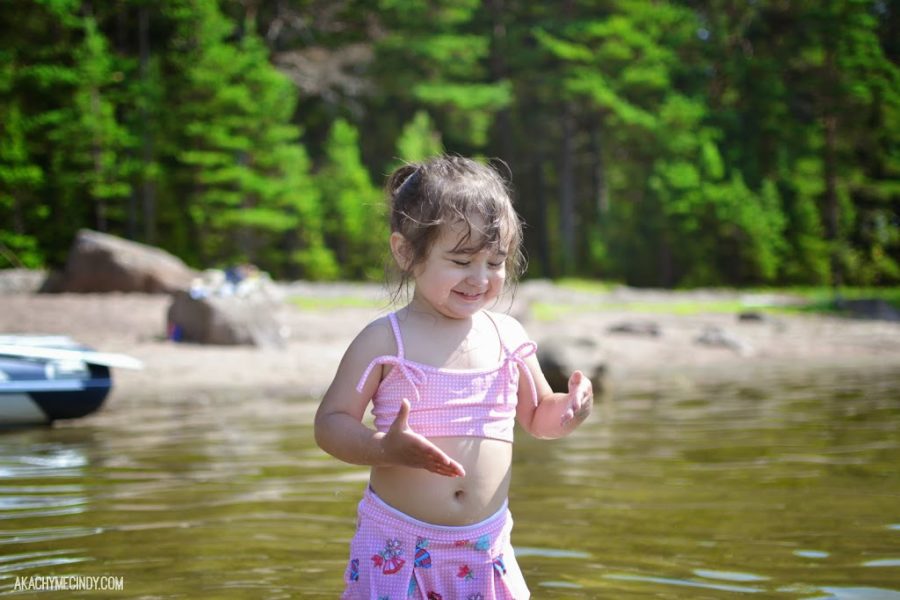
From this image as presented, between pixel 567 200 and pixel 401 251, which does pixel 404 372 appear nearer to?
pixel 401 251

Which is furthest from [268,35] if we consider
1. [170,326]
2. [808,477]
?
[808,477]

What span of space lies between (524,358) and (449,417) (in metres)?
0.36

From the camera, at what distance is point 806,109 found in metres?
35.2

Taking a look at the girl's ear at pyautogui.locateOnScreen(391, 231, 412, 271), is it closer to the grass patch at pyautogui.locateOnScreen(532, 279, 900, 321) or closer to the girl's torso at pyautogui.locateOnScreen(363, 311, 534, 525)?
the girl's torso at pyautogui.locateOnScreen(363, 311, 534, 525)

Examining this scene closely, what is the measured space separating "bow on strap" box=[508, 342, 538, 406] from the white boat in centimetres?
545

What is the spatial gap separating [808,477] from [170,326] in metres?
11.3

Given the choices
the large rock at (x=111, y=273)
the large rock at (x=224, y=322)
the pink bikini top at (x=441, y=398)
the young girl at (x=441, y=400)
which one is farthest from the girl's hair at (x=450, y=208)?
the large rock at (x=111, y=273)

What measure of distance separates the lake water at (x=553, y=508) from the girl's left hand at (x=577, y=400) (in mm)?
857

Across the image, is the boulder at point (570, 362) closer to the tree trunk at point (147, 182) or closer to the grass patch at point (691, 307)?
the grass patch at point (691, 307)

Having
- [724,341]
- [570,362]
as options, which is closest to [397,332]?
[570,362]

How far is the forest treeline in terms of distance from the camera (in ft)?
92.7

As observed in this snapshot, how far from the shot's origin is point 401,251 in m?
2.96

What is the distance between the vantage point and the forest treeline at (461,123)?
28250 mm

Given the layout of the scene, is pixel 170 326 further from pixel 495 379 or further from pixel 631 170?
pixel 631 170
